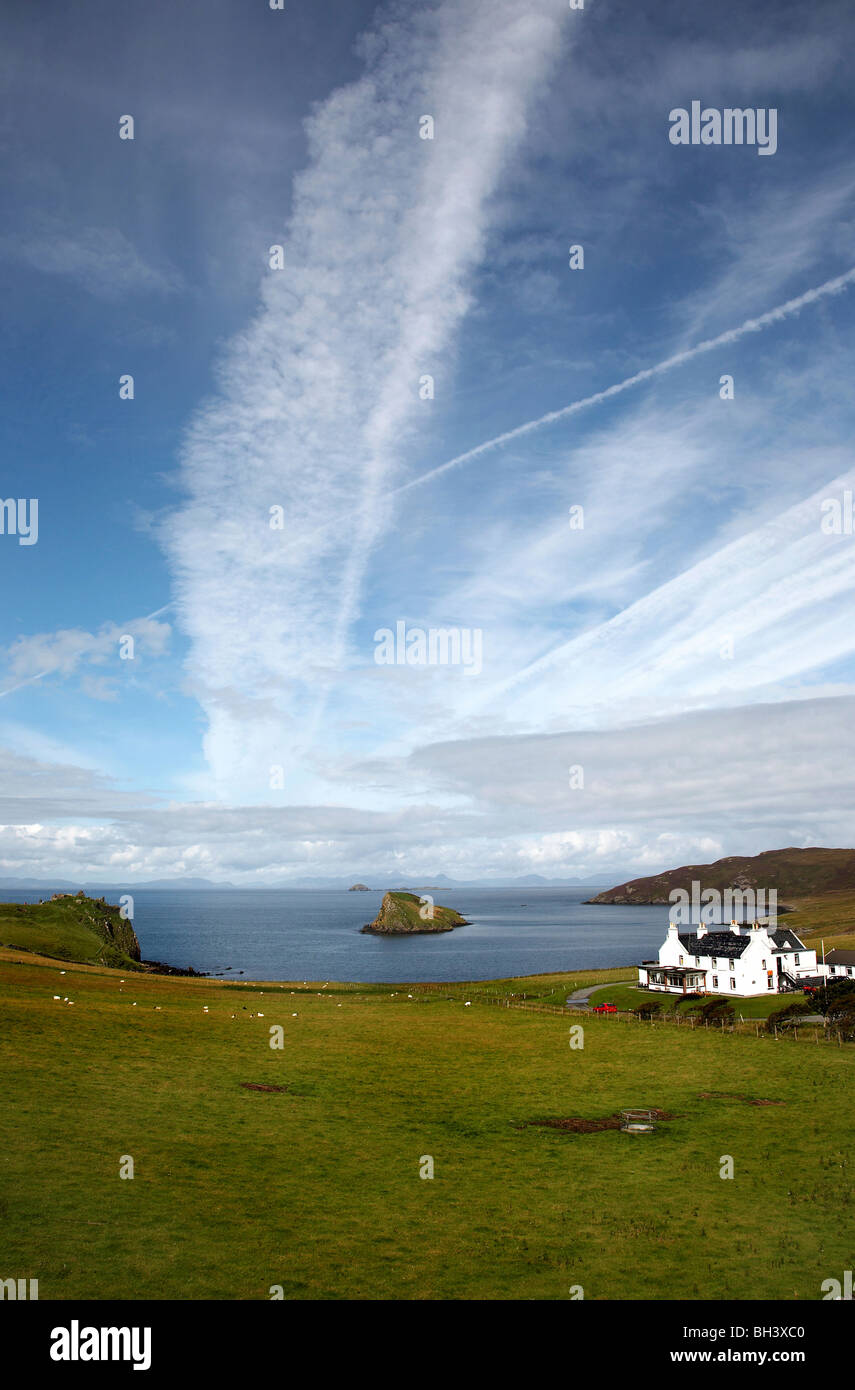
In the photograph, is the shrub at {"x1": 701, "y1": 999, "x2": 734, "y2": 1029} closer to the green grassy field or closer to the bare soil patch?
the green grassy field

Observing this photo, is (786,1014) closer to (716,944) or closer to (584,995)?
(584,995)

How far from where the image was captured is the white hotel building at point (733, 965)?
8556cm

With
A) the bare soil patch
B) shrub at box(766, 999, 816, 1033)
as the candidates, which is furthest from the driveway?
the bare soil patch

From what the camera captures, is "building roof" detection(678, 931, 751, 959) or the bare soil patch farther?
"building roof" detection(678, 931, 751, 959)

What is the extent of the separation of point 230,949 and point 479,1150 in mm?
181890

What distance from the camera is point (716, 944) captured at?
91688 millimetres

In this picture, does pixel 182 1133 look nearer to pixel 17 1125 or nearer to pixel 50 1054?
pixel 17 1125

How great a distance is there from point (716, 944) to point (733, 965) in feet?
16.8

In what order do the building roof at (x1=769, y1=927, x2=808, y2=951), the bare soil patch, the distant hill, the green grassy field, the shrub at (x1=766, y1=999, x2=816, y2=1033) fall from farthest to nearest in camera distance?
1. the distant hill
2. the building roof at (x1=769, y1=927, x2=808, y2=951)
3. the shrub at (x1=766, y1=999, x2=816, y2=1033)
4. the bare soil patch
5. the green grassy field

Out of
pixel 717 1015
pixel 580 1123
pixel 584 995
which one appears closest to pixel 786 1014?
pixel 717 1015

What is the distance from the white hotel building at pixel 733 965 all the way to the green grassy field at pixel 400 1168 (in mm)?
37613

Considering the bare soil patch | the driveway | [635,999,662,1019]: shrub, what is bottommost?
the driveway

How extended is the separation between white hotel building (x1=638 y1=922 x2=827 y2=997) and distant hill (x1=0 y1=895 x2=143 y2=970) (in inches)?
2985

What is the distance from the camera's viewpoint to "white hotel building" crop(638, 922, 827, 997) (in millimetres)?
85562
